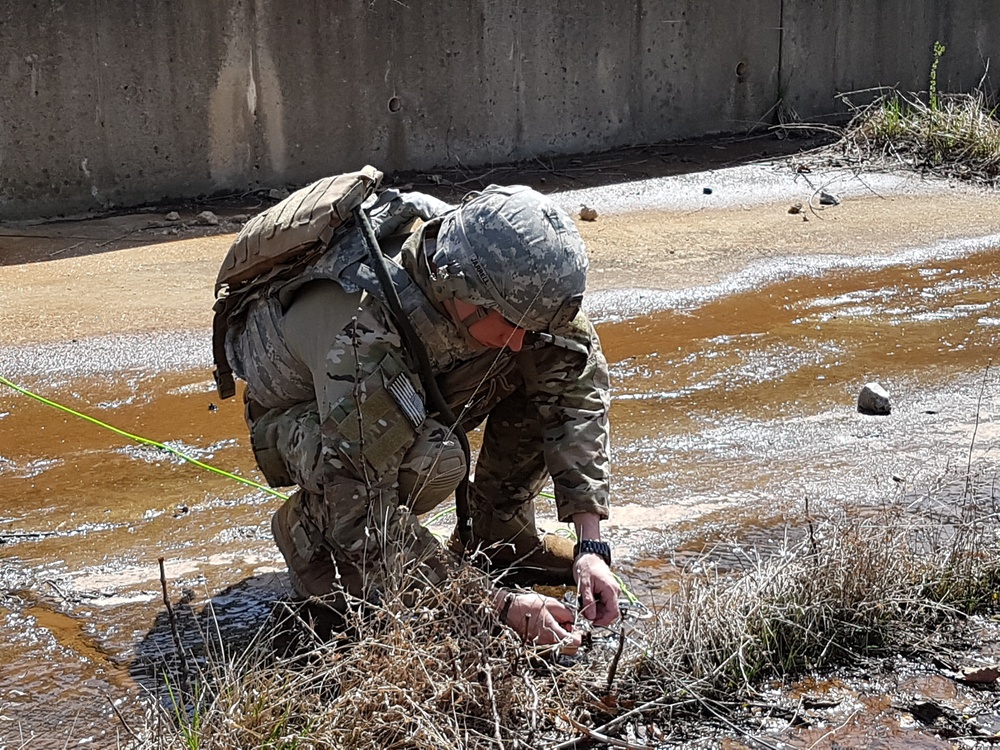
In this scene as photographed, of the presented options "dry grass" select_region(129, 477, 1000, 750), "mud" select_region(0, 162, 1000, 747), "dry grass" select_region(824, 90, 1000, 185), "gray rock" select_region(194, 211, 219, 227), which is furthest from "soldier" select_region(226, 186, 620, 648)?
"dry grass" select_region(824, 90, 1000, 185)

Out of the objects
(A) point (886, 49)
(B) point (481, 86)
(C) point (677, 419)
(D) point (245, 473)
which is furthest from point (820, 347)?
(A) point (886, 49)

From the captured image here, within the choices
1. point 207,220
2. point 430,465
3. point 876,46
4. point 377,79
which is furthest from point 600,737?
point 876,46

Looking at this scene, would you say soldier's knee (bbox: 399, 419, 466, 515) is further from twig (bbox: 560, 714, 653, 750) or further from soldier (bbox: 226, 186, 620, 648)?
twig (bbox: 560, 714, 653, 750)

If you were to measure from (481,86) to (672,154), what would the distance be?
166cm

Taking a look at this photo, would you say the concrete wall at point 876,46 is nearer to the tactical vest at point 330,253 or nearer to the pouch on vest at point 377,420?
the tactical vest at point 330,253

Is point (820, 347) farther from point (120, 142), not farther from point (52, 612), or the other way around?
point (120, 142)

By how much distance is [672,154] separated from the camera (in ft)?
32.2

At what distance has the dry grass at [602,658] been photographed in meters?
2.39

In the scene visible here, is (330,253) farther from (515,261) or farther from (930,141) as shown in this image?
(930,141)

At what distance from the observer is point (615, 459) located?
4.38m

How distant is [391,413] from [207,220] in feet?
17.3

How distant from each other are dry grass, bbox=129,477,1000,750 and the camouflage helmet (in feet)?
1.97

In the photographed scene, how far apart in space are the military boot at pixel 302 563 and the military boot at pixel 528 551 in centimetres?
45

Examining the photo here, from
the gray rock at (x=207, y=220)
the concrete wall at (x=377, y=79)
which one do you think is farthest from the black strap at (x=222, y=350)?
the concrete wall at (x=377, y=79)
